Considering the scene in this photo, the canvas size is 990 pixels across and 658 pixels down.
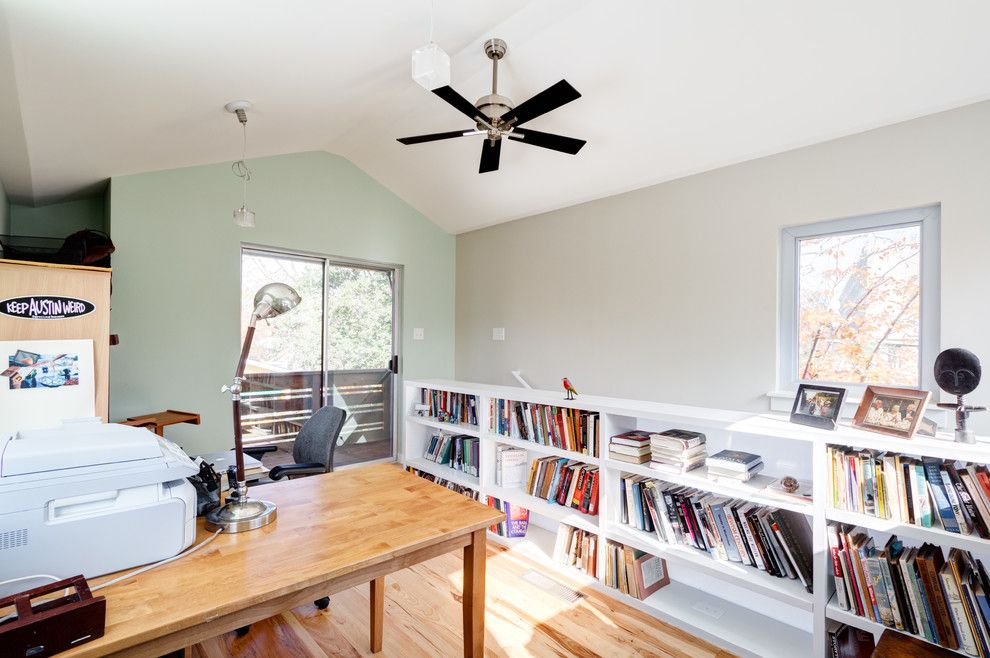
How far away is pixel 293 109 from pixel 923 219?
3.62m

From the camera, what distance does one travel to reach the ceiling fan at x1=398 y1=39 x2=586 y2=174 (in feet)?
7.54

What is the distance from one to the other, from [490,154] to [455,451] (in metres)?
2.14

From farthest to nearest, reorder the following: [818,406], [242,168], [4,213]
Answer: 1. [242,168]
2. [4,213]
3. [818,406]

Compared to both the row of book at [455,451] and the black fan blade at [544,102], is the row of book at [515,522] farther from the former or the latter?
the black fan blade at [544,102]

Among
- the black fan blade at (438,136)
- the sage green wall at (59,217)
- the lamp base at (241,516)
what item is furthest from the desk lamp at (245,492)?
the sage green wall at (59,217)

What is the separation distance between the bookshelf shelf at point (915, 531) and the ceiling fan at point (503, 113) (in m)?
2.02

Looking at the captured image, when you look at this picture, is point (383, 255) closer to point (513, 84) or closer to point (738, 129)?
point (513, 84)

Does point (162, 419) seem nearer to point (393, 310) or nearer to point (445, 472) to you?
point (445, 472)

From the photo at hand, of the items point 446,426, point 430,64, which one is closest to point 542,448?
point 446,426

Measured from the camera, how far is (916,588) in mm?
1736

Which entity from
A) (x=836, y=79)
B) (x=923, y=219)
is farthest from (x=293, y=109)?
(x=923, y=219)

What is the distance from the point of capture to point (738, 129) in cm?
294

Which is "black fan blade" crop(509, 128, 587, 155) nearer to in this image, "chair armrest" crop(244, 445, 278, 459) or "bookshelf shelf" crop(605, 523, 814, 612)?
"bookshelf shelf" crop(605, 523, 814, 612)

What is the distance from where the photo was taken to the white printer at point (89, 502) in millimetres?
1065
